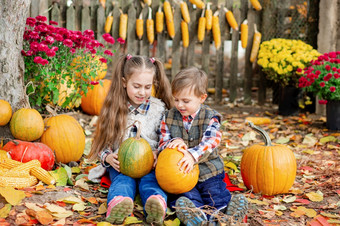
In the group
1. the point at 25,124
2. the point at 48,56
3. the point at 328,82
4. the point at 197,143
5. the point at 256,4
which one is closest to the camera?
the point at 197,143

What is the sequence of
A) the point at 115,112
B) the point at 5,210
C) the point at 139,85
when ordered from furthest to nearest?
the point at 115,112
the point at 139,85
the point at 5,210

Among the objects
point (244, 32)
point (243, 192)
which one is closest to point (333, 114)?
point (244, 32)

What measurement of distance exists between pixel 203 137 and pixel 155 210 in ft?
2.20

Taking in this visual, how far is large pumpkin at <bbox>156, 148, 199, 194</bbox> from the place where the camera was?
2.69 meters

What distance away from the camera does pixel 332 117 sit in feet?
17.0

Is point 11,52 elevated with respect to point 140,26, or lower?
lower

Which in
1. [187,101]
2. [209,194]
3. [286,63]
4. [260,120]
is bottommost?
[209,194]

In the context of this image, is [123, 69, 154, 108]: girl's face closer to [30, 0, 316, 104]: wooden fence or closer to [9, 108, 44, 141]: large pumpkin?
[9, 108, 44, 141]: large pumpkin

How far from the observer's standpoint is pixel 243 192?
3.25m

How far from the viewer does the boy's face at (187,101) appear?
287 centimetres

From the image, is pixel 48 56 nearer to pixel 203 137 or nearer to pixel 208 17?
pixel 203 137

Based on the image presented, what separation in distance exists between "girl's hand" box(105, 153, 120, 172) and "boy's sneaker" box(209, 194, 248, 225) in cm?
88

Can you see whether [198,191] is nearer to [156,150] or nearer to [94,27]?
[156,150]

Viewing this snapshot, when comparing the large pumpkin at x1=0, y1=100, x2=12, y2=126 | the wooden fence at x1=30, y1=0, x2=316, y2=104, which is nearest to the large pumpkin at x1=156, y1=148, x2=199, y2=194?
the large pumpkin at x1=0, y1=100, x2=12, y2=126
